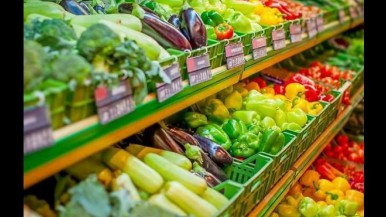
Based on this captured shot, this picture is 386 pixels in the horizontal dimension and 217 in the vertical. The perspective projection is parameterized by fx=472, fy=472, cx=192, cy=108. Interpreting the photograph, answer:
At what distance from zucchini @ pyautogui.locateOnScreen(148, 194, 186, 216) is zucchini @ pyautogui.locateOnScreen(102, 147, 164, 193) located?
0.04 meters

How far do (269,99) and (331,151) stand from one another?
1.54m

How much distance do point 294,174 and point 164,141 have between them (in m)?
0.96

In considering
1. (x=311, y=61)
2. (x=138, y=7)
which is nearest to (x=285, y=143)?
(x=138, y=7)

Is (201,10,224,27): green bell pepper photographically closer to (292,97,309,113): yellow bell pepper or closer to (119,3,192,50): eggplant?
(119,3,192,50): eggplant

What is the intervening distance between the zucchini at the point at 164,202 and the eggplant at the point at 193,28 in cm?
82

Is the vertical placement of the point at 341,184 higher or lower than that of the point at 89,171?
lower

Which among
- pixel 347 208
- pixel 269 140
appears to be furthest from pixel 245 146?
pixel 347 208

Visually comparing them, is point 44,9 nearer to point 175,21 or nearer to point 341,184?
point 175,21

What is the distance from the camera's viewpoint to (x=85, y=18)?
1.93 metres

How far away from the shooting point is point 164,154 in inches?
77.4

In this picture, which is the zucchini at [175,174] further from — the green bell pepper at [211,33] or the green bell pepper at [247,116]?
the green bell pepper at [247,116]

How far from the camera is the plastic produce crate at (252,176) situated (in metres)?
1.95

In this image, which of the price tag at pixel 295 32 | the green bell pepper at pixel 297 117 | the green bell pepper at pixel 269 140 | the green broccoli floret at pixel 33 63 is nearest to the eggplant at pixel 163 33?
the green bell pepper at pixel 269 140

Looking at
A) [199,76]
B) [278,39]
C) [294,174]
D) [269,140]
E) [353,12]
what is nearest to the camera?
[199,76]
